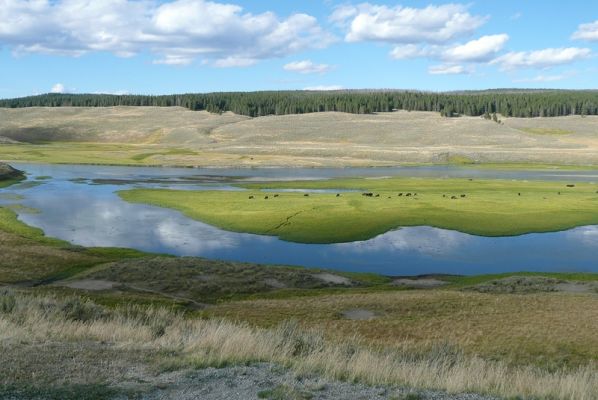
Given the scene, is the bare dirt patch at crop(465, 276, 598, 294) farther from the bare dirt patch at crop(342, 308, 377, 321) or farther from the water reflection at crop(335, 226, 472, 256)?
the water reflection at crop(335, 226, 472, 256)

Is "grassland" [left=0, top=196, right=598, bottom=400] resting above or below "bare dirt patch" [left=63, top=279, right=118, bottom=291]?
above

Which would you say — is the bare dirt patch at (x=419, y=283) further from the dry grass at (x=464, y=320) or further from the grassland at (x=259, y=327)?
the dry grass at (x=464, y=320)

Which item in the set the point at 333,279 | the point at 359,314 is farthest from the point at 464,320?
the point at 333,279

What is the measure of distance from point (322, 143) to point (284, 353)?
15418cm

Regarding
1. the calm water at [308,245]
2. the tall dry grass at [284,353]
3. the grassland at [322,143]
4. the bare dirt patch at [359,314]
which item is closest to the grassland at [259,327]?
the tall dry grass at [284,353]

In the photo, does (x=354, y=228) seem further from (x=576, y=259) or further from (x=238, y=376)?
(x=238, y=376)

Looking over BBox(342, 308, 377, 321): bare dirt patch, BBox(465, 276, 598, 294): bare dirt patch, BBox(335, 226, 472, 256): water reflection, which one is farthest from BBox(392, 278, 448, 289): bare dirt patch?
BBox(342, 308, 377, 321): bare dirt patch

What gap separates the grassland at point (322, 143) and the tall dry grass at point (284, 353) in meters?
99.3

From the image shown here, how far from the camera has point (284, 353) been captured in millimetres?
14234

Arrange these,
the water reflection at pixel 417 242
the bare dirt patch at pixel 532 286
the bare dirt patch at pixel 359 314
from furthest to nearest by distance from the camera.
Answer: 1. the water reflection at pixel 417 242
2. the bare dirt patch at pixel 532 286
3. the bare dirt patch at pixel 359 314

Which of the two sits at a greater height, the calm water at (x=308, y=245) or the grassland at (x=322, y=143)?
the grassland at (x=322, y=143)

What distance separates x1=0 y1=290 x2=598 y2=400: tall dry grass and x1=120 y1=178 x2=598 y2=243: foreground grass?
28.8 metres

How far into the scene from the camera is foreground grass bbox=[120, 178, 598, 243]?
1938 inches

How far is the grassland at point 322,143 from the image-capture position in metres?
131
